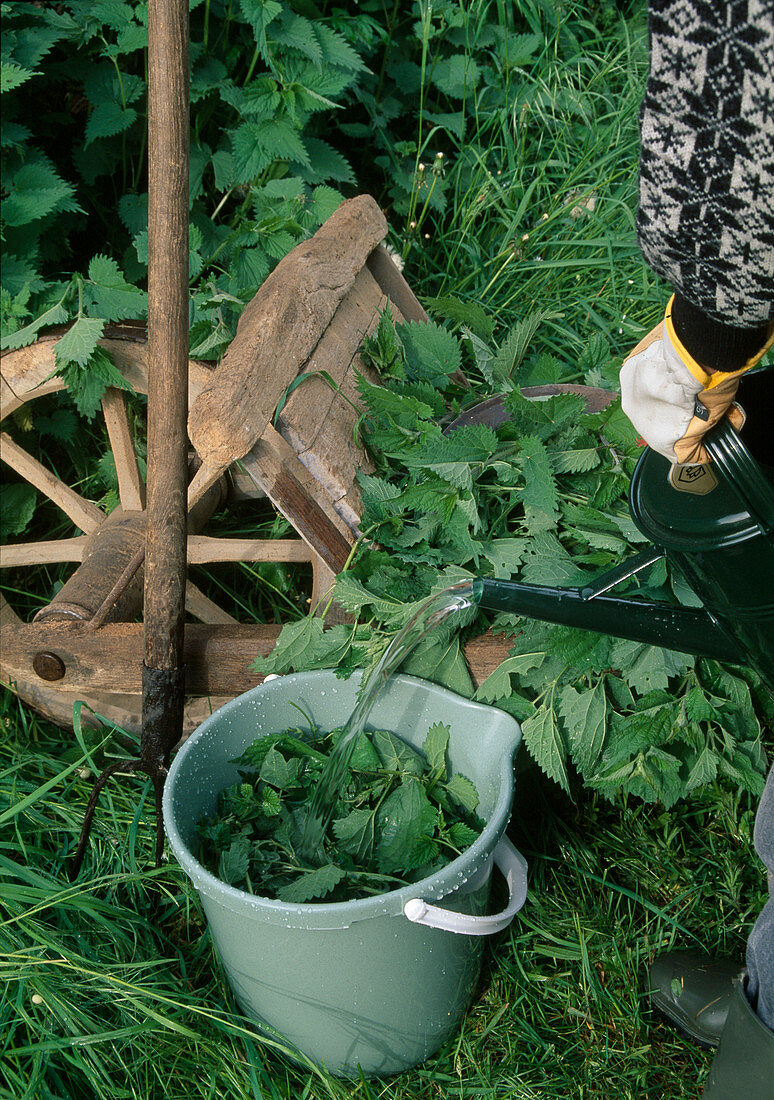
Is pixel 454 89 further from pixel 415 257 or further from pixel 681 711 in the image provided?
pixel 681 711

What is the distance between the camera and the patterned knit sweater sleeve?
0.70 metres

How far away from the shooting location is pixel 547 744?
1.52 m

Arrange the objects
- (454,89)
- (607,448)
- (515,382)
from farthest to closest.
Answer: (454,89) → (515,382) → (607,448)

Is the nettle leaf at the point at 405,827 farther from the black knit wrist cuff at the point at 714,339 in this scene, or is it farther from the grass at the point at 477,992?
the black knit wrist cuff at the point at 714,339

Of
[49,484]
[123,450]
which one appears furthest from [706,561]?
[49,484]

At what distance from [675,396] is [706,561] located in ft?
0.67

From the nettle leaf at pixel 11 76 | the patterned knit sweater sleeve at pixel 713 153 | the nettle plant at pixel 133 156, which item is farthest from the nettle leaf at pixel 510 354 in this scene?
the nettle leaf at pixel 11 76

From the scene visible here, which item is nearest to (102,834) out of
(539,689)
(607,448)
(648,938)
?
(539,689)

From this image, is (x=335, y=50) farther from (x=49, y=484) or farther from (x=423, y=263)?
(x=49, y=484)

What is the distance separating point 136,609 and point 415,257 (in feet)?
4.49

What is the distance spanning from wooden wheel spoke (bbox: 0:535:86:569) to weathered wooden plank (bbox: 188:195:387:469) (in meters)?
0.82

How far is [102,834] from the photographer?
1810 millimetres

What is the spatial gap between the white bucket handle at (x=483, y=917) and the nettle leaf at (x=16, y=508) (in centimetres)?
150

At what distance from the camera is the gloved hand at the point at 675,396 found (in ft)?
2.91
